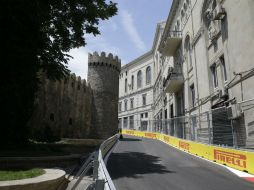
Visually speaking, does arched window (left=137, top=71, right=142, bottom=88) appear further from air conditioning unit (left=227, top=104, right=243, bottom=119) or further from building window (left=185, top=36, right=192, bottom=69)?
air conditioning unit (left=227, top=104, right=243, bottom=119)

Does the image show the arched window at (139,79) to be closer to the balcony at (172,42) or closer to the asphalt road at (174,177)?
the balcony at (172,42)

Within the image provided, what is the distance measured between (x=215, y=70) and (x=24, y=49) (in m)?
14.0

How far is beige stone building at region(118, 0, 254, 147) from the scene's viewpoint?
13445mm

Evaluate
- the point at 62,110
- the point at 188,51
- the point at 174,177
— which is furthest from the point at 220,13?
the point at 62,110

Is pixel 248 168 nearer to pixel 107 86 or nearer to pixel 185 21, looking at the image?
pixel 185 21

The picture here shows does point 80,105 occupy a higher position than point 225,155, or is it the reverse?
point 80,105

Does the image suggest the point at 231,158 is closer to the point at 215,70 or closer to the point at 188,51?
the point at 215,70

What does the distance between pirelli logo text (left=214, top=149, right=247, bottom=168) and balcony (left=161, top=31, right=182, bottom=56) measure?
18399 millimetres

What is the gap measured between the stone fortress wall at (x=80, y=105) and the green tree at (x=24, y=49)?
488 centimetres

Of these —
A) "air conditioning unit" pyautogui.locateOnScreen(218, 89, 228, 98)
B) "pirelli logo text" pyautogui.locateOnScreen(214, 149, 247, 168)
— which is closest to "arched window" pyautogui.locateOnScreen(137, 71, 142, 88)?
"air conditioning unit" pyautogui.locateOnScreen(218, 89, 228, 98)

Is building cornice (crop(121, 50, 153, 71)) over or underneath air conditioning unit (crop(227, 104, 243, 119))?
over

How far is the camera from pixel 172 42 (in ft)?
97.7

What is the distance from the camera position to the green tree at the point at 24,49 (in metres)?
12.0

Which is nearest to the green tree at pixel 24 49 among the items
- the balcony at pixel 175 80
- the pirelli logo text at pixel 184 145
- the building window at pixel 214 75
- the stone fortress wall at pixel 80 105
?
the stone fortress wall at pixel 80 105
